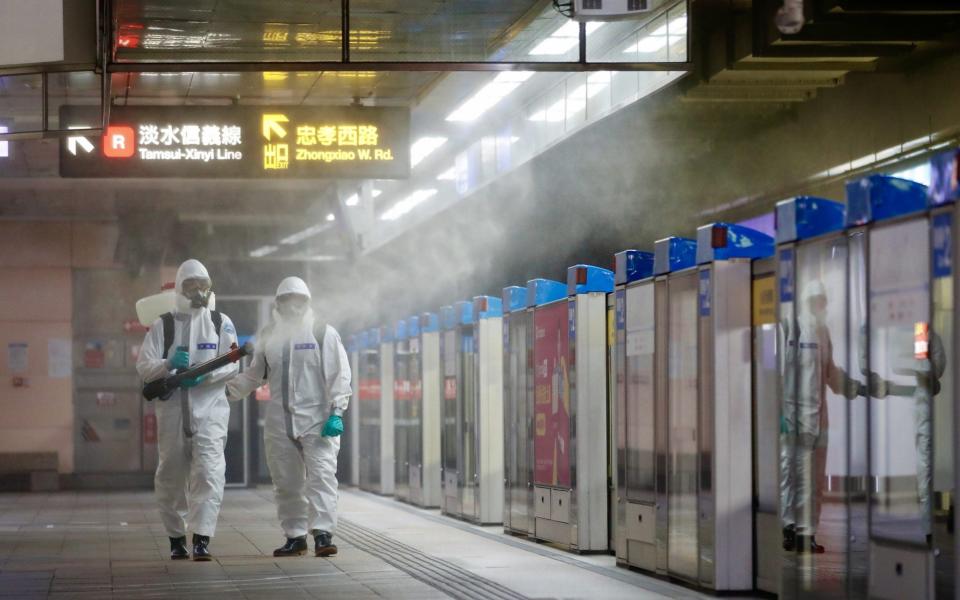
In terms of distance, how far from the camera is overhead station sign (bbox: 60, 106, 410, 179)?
11.8 metres

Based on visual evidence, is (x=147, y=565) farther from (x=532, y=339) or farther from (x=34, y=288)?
(x=34, y=288)

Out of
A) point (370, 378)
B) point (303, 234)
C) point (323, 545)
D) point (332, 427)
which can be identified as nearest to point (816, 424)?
point (332, 427)

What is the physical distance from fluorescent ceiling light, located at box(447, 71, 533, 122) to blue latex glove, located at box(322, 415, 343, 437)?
4006 mm

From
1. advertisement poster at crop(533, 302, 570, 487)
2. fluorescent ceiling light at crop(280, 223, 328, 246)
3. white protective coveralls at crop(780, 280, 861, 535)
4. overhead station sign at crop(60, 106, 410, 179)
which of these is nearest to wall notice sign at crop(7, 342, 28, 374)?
fluorescent ceiling light at crop(280, 223, 328, 246)

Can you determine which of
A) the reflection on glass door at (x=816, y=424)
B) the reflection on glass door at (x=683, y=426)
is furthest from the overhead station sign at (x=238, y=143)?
the reflection on glass door at (x=816, y=424)

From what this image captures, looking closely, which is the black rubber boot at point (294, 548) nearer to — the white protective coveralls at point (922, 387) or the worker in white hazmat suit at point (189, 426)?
the worker in white hazmat suit at point (189, 426)

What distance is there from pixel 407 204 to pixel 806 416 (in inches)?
491

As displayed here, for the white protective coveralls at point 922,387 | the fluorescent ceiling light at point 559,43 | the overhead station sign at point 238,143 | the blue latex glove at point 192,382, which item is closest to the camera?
the white protective coveralls at point 922,387

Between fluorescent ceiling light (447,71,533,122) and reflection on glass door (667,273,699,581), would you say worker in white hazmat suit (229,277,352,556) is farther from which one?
fluorescent ceiling light (447,71,533,122)

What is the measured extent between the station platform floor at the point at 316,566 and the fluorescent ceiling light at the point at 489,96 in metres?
3.80

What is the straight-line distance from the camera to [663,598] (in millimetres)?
7914

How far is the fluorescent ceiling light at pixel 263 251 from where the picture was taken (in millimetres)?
22469

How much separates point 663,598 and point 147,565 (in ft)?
11.9

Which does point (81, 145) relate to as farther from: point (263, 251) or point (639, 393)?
point (263, 251)
